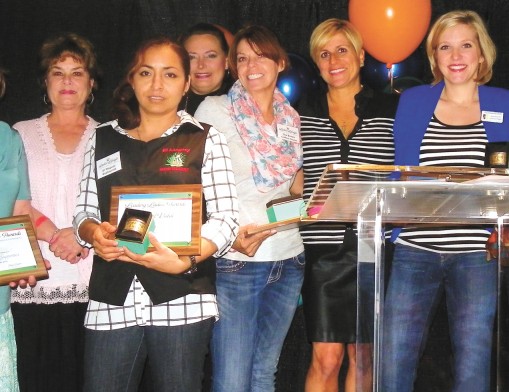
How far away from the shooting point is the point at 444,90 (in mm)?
3203

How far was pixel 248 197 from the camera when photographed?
309 centimetres

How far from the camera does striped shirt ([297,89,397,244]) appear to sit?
10.4ft

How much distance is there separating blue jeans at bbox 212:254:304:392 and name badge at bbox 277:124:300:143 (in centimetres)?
53

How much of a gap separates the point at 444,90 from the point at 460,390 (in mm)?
1287

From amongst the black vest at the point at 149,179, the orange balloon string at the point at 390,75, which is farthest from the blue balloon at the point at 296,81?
the black vest at the point at 149,179

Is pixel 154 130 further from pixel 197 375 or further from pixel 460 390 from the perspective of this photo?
pixel 460 390

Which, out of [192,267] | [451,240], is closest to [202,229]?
[192,267]

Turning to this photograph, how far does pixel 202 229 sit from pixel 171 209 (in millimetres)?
212

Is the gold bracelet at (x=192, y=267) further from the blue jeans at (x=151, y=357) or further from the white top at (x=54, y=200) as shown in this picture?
the white top at (x=54, y=200)

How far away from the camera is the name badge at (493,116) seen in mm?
3008

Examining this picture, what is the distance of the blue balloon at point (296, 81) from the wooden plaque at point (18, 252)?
1.48 metres

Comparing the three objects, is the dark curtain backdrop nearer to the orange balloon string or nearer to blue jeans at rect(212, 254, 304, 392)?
the orange balloon string

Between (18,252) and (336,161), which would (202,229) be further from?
(336,161)

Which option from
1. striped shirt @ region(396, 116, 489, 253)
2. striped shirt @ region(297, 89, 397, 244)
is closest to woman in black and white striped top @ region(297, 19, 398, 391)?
striped shirt @ region(297, 89, 397, 244)
